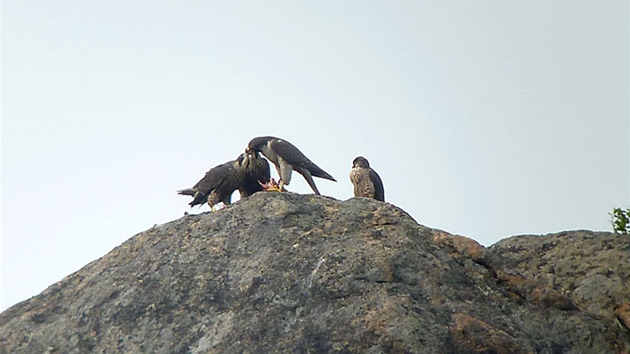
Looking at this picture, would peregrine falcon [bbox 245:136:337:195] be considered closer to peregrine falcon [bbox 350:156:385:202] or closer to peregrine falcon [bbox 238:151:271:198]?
peregrine falcon [bbox 350:156:385:202]

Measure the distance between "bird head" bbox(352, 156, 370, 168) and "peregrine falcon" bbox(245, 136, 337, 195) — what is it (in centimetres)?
210

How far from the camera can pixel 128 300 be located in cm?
531

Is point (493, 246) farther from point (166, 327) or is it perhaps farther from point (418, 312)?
point (166, 327)

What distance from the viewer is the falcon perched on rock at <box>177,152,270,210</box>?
31.9 feet

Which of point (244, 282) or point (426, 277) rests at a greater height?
point (244, 282)

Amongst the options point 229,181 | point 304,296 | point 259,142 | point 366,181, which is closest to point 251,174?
point 229,181

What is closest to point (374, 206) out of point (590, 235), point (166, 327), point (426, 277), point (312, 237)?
point (312, 237)

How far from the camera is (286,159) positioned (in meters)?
12.5

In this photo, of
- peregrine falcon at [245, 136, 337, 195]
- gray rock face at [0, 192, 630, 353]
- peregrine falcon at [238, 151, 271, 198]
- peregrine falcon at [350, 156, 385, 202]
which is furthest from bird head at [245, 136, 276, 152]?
gray rock face at [0, 192, 630, 353]

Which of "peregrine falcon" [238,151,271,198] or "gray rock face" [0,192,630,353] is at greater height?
"peregrine falcon" [238,151,271,198]

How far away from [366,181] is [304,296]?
9.37 m

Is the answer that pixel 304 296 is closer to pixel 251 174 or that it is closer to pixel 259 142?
pixel 251 174

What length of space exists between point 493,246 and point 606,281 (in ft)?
4.66

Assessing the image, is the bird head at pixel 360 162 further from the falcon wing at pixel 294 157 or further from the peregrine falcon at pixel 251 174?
the peregrine falcon at pixel 251 174
